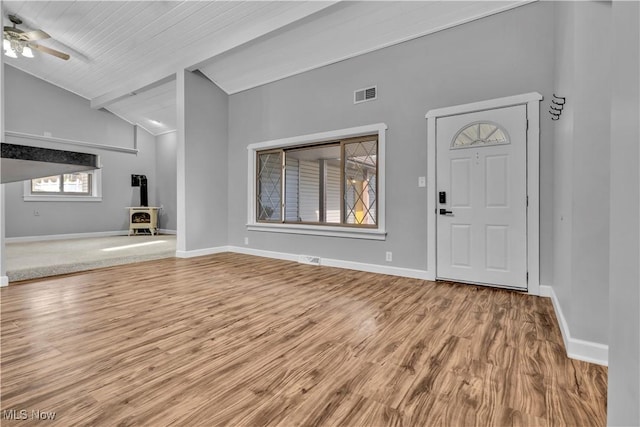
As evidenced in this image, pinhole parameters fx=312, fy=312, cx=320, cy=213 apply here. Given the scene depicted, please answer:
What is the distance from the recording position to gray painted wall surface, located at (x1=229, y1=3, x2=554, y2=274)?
3111 millimetres

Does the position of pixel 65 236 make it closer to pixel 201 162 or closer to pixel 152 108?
pixel 152 108

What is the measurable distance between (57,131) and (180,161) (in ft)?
12.6

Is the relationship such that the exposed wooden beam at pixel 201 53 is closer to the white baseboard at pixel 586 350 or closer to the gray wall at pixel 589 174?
the gray wall at pixel 589 174

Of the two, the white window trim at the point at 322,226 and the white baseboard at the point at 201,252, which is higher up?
the white window trim at the point at 322,226

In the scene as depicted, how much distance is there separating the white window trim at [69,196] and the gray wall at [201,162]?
3401mm

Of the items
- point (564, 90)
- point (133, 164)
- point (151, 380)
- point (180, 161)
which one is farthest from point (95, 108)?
point (564, 90)

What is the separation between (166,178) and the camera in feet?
26.8

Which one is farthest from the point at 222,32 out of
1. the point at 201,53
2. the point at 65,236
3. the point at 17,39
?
the point at 65,236

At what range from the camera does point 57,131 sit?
6.67 metres

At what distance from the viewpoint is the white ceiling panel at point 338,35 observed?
11.3ft

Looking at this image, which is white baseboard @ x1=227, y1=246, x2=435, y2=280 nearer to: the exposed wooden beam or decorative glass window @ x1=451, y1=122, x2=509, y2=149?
decorative glass window @ x1=451, y1=122, x2=509, y2=149

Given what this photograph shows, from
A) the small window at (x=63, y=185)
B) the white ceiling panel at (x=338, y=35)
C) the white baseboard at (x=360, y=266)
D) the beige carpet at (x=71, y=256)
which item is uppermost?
the white ceiling panel at (x=338, y=35)

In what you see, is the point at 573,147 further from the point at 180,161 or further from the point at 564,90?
the point at 180,161

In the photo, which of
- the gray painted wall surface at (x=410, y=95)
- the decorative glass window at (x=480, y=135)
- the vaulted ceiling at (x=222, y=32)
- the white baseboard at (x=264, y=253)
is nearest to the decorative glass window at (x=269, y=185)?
the gray painted wall surface at (x=410, y=95)
